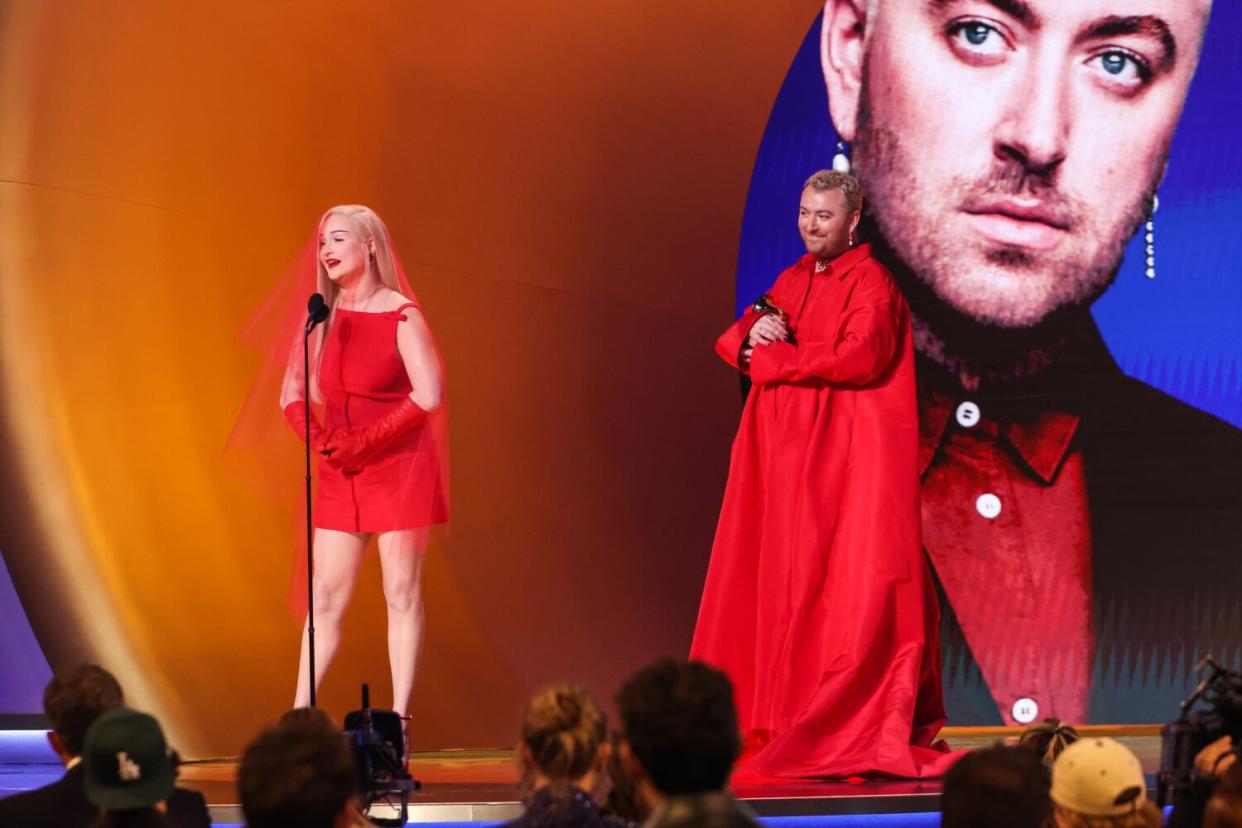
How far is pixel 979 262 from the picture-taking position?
7324 millimetres

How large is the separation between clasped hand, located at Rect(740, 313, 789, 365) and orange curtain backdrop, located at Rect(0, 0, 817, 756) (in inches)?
70.2

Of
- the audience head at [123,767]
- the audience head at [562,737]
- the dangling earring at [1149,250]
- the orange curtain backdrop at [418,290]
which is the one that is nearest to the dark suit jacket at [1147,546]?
the dangling earring at [1149,250]

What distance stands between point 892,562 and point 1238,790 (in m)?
3.13

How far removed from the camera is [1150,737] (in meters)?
6.89

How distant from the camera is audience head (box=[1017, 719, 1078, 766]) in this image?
3299 mm

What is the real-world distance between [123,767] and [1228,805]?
142 centimetres

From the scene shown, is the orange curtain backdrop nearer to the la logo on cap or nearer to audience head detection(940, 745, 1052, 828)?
the la logo on cap

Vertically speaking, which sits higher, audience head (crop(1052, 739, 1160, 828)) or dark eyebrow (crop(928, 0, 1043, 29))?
dark eyebrow (crop(928, 0, 1043, 29))

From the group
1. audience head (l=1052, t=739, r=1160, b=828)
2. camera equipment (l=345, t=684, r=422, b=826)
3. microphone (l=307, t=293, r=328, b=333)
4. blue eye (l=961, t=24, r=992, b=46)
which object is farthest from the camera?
blue eye (l=961, t=24, r=992, b=46)

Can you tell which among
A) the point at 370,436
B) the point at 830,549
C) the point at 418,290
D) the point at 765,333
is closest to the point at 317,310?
the point at 370,436

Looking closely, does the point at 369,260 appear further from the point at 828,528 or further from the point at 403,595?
the point at 828,528

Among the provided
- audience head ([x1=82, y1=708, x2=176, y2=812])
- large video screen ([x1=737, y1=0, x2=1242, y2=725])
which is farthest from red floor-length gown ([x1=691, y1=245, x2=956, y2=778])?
audience head ([x1=82, y1=708, x2=176, y2=812])

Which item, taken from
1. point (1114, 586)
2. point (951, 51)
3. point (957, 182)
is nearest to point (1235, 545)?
point (1114, 586)

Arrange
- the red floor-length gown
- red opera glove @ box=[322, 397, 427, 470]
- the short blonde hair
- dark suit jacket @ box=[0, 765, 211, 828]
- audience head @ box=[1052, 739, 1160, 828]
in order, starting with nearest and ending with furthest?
audience head @ box=[1052, 739, 1160, 828]
dark suit jacket @ box=[0, 765, 211, 828]
the red floor-length gown
the short blonde hair
red opera glove @ box=[322, 397, 427, 470]
